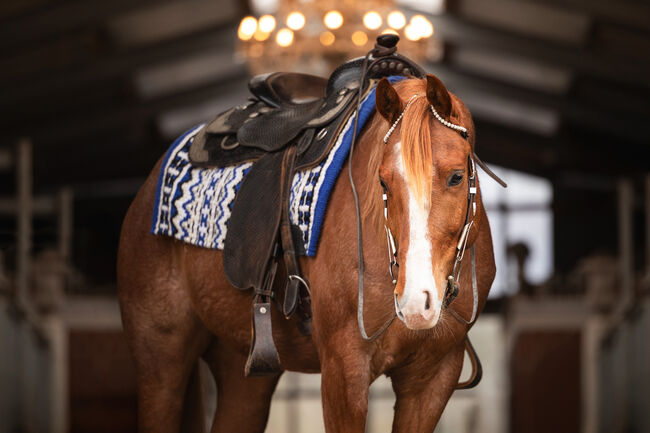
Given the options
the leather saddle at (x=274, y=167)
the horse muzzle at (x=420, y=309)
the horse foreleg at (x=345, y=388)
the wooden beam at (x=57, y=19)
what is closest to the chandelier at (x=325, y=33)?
the wooden beam at (x=57, y=19)

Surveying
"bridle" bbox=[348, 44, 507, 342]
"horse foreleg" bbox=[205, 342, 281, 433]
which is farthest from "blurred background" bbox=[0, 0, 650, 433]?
"bridle" bbox=[348, 44, 507, 342]

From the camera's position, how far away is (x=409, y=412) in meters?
2.56

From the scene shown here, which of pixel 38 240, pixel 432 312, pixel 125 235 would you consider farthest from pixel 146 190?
pixel 38 240

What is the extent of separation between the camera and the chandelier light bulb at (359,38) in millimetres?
9008

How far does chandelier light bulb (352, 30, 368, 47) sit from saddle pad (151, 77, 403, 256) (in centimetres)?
572

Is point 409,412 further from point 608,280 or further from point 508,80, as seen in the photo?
point 508,80

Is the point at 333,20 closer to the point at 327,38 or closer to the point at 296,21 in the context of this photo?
the point at 327,38

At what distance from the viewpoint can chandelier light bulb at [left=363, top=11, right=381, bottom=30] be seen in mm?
9062

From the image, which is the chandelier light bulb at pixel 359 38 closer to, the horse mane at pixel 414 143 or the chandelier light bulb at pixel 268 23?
the chandelier light bulb at pixel 268 23

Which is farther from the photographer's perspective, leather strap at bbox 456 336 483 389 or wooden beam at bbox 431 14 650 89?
wooden beam at bbox 431 14 650 89

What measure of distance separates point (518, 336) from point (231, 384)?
11144 millimetres

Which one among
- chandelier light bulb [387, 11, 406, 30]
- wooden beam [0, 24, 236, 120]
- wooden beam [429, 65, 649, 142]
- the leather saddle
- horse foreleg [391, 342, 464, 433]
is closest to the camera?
horse foreleg [391, 342, 464, 433]

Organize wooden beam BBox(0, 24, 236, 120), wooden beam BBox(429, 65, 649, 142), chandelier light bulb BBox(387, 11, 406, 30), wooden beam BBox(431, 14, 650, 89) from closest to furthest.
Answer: chandelier light bulb BBox(387, 11, 406, 30) < wooden beam BBox(431, 14, 650, 89) < wooden beam BBox(0, 24, 236, 120) < wooden beam BBox(429, 65, 649, 142)

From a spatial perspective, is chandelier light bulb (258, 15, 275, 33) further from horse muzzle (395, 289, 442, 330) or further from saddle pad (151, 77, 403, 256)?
horse muzzle (395, 289, 442, 330)
